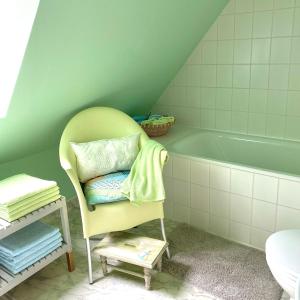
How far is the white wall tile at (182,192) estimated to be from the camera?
89.7 inches

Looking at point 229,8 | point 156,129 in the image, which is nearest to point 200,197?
point 156,129

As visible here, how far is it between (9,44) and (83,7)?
0.35 meters

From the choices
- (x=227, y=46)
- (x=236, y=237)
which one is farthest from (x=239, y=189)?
(x=227, y=46)

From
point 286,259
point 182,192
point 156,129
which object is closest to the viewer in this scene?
point 286,259

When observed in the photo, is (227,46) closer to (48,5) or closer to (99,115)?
(99,115)

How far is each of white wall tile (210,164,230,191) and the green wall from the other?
0.90m

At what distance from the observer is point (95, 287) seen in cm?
177

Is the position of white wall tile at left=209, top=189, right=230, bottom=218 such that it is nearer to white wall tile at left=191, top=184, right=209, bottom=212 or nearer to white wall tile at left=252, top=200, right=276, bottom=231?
white wall tile at left=191, top=184, right=209, bottom=212

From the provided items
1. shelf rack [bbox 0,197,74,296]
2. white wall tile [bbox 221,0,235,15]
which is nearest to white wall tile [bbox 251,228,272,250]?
shelf rack [bbox 0,197,74,296]

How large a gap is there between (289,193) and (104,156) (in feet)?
3.71

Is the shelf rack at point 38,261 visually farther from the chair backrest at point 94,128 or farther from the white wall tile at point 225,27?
the white wall tile at point 225,27

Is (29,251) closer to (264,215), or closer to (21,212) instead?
(21,212)

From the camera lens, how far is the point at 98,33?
63.7 inches

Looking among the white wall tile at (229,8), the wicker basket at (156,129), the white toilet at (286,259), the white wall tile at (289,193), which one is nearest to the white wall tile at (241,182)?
the white wall tile at (289,193)
